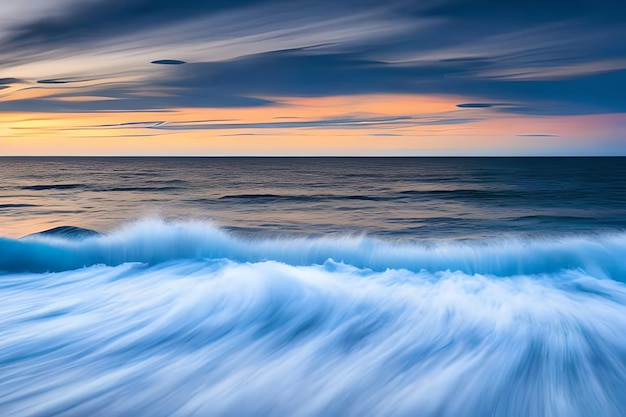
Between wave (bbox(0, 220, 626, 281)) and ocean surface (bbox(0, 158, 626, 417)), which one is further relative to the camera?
wave (bbox(0, 220, 626, 281))

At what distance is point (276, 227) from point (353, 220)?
2.92 meters

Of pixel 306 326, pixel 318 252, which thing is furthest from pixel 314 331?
pixel 318 252

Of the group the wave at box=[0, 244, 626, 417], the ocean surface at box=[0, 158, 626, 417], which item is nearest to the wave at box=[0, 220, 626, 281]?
the ocean surface at box=[0, 158, 626, 417]

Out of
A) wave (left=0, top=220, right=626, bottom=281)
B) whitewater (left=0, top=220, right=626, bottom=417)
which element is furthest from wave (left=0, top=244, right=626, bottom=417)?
wave (left=0, top=220, right=626, bottom=281)

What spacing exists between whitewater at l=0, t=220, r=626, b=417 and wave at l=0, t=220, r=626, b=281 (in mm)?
41

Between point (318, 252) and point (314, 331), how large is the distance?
155 inches

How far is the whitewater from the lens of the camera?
4.19m

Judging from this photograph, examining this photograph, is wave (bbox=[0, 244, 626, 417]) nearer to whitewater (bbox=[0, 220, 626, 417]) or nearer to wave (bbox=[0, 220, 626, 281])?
whitewater (bbox=[0, 220, 626, 417])

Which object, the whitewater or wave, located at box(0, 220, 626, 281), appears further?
wave, located at box(0, 220, 626, 281)

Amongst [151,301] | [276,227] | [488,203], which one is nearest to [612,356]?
[151,301]

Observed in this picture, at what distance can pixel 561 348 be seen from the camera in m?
5.20

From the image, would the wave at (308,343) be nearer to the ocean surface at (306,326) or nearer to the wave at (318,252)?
the ocean surface at (306,326)

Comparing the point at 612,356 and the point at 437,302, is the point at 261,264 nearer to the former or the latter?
the point at 437,302

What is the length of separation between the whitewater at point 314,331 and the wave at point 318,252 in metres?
0.04
